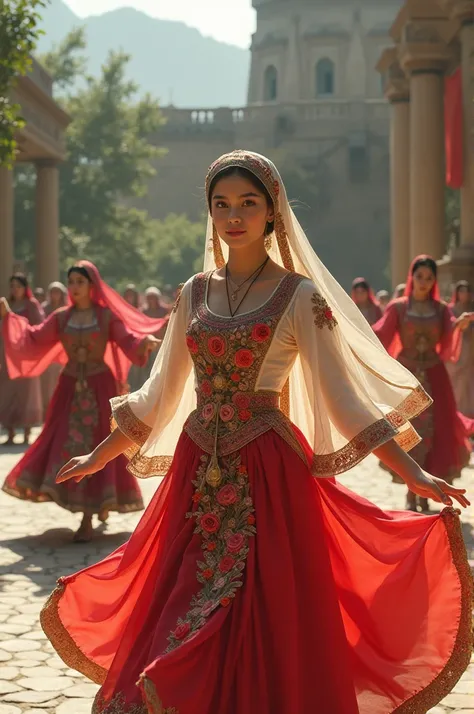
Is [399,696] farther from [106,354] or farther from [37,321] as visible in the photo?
[37,321]

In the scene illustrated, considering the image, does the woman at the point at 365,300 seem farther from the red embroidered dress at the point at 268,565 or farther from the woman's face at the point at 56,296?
the red embroidered dress at the point at 268,565

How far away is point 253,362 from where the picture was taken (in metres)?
3.72

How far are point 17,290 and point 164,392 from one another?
9.77 meters

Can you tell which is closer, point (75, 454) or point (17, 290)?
point (75, 454)

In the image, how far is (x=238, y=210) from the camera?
371 cm

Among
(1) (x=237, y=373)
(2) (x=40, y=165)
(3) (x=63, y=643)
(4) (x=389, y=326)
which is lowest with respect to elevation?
(3) (x=63, y=643)

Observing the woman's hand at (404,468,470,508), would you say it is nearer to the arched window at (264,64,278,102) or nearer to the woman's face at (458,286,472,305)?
the woman's face at (458,286,472,305)

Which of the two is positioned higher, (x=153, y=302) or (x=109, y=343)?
(x=153, y=302)

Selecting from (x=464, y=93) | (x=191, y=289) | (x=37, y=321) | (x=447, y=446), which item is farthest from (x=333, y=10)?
(x=191, y=289)

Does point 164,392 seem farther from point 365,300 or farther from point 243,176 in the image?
point 365,300

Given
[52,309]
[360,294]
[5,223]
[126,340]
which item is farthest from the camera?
[5,223]

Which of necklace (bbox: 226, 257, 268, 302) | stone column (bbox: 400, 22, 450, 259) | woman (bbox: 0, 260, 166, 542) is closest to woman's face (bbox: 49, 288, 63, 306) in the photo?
stone column (bbox: 400, 22, 450, 259)

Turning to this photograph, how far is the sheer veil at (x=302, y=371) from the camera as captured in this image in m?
3.75

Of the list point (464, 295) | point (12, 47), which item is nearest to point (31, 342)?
point (12, 47)
